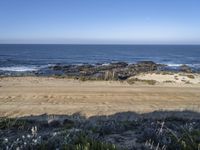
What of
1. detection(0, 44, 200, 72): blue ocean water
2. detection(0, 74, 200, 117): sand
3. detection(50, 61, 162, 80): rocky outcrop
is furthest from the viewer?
detection(0, 44, 200, 72): blue ocean water

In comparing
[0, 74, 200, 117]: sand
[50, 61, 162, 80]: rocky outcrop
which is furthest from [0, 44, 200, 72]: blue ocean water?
[0, 74, 200, 117]: sand

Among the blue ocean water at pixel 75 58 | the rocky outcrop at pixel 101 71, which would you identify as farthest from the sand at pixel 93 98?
the blue ocean water at pixel 75 58

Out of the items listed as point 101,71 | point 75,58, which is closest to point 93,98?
point 101,71

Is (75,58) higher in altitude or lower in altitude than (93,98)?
lower

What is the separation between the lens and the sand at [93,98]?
13.9m

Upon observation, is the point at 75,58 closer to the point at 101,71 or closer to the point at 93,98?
the point at 101,71

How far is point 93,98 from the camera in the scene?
1662 cm

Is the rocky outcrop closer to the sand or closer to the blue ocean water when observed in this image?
the blue ocean water

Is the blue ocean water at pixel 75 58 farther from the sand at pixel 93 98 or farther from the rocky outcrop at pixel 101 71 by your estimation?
the sand at pixel 93 98

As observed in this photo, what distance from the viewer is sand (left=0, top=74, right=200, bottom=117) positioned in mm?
13894

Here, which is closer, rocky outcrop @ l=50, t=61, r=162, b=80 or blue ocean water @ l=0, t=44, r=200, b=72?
rocky outcrop @ l=50, t=61, r=162, b=80

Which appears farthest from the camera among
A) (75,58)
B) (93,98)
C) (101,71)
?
(75,58)

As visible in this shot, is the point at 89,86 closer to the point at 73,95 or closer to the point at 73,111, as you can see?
the point at 73,95

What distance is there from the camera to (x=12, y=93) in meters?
18.0
